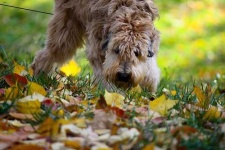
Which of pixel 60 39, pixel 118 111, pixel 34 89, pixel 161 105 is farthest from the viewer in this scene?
pixel 60 39

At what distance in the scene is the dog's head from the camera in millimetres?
5496

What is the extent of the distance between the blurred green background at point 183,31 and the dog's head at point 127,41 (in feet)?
12.8

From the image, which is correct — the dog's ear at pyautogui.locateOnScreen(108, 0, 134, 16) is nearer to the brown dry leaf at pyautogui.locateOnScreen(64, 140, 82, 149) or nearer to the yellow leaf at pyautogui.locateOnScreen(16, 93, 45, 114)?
the yellow leaf at pyautogui.locateOnScreen(16, 93, 45, 114)

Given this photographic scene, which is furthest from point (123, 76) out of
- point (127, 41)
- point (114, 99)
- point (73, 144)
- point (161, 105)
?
point (73, 144)

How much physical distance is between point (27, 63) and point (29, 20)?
5368 mm

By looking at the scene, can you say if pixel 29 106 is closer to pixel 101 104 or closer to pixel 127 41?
pixel 101 104

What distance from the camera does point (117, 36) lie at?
5512 mm

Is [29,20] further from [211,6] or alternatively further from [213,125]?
[213,125]

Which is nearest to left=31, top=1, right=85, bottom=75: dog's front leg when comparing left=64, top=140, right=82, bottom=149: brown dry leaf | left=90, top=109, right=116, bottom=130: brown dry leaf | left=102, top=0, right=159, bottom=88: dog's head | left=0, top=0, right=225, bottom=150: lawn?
left=0, top=0, right=225, bottom=150: lawn

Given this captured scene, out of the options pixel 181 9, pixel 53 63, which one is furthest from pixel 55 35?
pixel 181 9

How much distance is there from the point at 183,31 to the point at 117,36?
693cm

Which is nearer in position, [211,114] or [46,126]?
[46,126]

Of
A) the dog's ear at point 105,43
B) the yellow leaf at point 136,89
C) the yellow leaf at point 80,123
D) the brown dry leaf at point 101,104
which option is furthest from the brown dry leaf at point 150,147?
the dog's ear at point 105,43

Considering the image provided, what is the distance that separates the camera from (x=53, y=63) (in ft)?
22.1
